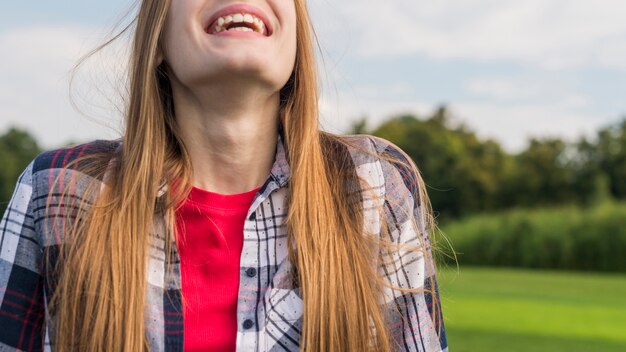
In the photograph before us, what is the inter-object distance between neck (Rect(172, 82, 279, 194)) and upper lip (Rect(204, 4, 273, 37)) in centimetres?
17

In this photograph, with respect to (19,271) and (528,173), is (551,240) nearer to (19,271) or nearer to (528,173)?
(528,173)

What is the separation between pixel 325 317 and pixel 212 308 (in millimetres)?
263

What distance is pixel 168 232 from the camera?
189 centimetres

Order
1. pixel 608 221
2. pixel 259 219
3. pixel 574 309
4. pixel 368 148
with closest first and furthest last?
pixel 259 219 → pixel 368 148 → pixel 574 309 → pixel 608 221

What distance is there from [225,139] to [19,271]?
58cm

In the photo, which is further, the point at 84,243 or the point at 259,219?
the point at 259,219

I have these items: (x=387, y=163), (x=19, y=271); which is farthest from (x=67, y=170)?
(x=387, y=163)

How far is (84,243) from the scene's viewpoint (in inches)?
71.6

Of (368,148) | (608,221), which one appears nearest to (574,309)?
(368,148)

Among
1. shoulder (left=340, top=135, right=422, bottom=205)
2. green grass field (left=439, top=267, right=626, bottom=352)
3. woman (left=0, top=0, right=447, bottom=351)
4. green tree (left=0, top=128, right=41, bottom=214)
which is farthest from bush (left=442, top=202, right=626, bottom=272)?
green tree (left=0, top=128, right=41, bottom=214)

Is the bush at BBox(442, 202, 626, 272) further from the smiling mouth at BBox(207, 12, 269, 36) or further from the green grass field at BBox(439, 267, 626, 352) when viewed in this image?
the smiling mouth at BBox(207, 12, 269, 36)

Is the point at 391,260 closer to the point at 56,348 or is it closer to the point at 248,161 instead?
the point at 248,161

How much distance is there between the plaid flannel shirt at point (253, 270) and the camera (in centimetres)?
185

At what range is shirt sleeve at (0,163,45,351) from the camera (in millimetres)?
1887
